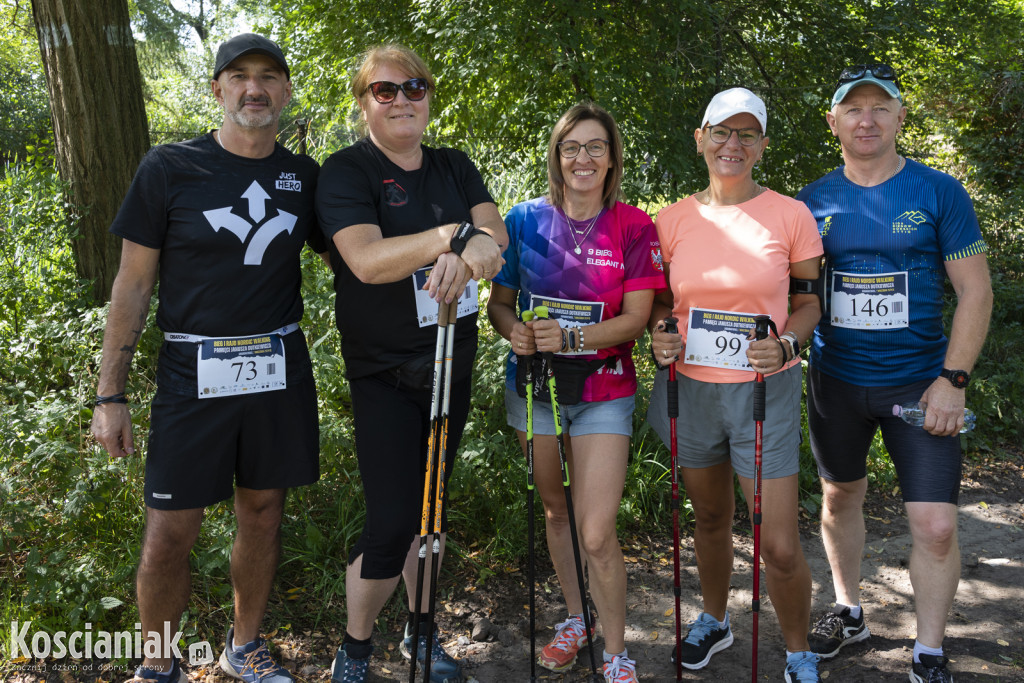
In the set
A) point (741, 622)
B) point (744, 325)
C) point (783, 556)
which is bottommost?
point (741, 622)

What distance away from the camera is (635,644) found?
12.1 feet

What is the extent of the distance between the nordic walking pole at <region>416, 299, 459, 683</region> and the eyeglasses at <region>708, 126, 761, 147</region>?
1.25 meters

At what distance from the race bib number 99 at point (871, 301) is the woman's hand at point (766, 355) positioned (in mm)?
523

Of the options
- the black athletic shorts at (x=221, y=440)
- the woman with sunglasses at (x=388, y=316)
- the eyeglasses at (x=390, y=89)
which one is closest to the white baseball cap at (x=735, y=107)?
the woman with sunglasses at (x=388, y=316)

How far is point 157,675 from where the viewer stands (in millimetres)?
3018

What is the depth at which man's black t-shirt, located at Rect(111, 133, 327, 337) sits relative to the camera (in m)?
2.81

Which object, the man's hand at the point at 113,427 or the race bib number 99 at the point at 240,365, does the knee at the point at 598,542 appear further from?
the man's hand at the point at 113,427

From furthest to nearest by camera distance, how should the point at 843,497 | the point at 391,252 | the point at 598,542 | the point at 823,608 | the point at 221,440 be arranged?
1. the point at 823,608
2. the point at 843,497
3. the point at 598,542
4. the point at 221,440
5. the point at 391,252

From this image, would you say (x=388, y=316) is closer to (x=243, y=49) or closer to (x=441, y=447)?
(x=441, y=447)

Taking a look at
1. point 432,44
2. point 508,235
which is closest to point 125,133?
point 432,44

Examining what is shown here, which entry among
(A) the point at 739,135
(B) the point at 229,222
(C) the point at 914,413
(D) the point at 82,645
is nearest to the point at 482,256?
(B) the point at 229,222

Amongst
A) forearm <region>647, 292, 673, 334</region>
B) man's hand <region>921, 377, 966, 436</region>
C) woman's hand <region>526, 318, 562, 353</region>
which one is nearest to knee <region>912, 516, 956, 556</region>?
man's hand <region>921, 377, 966, 436</region>

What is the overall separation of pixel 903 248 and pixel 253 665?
10.4 feet

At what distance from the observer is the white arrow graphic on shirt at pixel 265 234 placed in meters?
2.88
